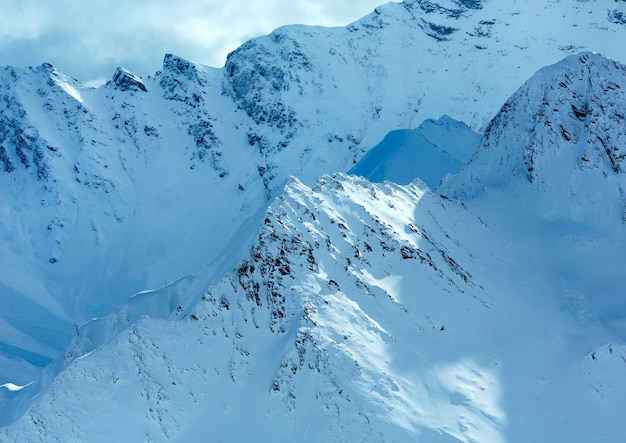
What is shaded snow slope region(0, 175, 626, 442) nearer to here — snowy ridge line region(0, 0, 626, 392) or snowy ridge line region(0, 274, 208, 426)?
snowy ridge line region(0, 274, 208, 426)

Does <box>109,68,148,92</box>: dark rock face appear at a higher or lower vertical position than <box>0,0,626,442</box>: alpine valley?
higher

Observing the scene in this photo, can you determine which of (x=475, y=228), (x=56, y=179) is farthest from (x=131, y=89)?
(x=475, y=228)

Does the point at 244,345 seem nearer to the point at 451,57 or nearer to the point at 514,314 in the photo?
the point at 514,314

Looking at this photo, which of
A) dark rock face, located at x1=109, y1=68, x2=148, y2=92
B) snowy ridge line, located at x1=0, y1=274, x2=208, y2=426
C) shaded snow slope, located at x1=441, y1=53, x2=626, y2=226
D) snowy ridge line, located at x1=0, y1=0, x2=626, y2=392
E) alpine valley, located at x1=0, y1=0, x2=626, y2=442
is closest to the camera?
alpine valley, located at x1=0, y1=0, x2=626, y2=442

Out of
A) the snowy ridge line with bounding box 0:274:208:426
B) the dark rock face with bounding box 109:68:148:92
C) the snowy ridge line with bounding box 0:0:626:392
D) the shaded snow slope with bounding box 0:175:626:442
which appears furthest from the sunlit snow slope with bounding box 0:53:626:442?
the dark rock face with bounding box 109:68:148:92

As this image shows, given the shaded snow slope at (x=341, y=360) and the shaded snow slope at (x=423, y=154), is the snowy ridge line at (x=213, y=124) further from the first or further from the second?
the shaded snow slope at (x=341, y=360)

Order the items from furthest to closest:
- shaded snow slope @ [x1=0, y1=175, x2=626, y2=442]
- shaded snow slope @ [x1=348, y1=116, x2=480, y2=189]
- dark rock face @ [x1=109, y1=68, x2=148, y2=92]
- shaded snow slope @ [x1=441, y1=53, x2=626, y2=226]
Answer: dark rock face @ [x1=109, y1=68, x2=148, y2=92] → shaded snow slope @ [x1=348, y1=116, x2=480, y2=189] → shaded snow slope @ [x1=441, y1=53, x2=626, y2=226] → shaded snow slope @ [x1=0, y1=175, x2=626, y2=442]
